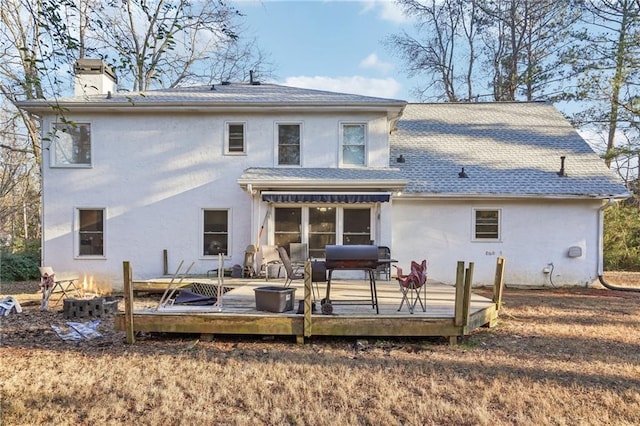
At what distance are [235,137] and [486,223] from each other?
7.77 meters

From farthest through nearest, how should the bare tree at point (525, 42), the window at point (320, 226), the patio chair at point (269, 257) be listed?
the bare tree at point (525, 42)
the window at point (320, 226)
the patio chair at point (269, 257)

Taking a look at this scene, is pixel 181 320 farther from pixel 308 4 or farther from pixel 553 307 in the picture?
pixel 308 4

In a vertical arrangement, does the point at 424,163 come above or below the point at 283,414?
above

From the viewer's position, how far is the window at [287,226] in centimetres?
1105

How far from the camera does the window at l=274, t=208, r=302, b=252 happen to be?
11055mm

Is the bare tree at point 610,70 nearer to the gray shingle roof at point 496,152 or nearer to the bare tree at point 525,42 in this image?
the bare tree at point 525,42

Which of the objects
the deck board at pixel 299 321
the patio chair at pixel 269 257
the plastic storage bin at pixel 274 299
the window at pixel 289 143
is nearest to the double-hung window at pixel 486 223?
the window at pixel 289 143

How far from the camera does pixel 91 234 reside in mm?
11758

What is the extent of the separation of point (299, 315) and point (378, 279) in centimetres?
466

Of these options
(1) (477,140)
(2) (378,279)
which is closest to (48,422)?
(2) (378,279)

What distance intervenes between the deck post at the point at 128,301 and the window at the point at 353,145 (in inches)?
288

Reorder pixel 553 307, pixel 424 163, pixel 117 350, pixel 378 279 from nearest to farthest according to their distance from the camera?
pixel 117 350, pixel 553 307, pixel 378 279, pixel 424 163

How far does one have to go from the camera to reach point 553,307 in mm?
8984

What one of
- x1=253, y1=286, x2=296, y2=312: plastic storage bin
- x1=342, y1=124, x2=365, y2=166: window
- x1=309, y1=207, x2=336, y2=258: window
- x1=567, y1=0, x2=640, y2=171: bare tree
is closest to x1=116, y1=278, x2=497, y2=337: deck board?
x1=253, y1=286, x2=296, y2=312: plastic storage bin
